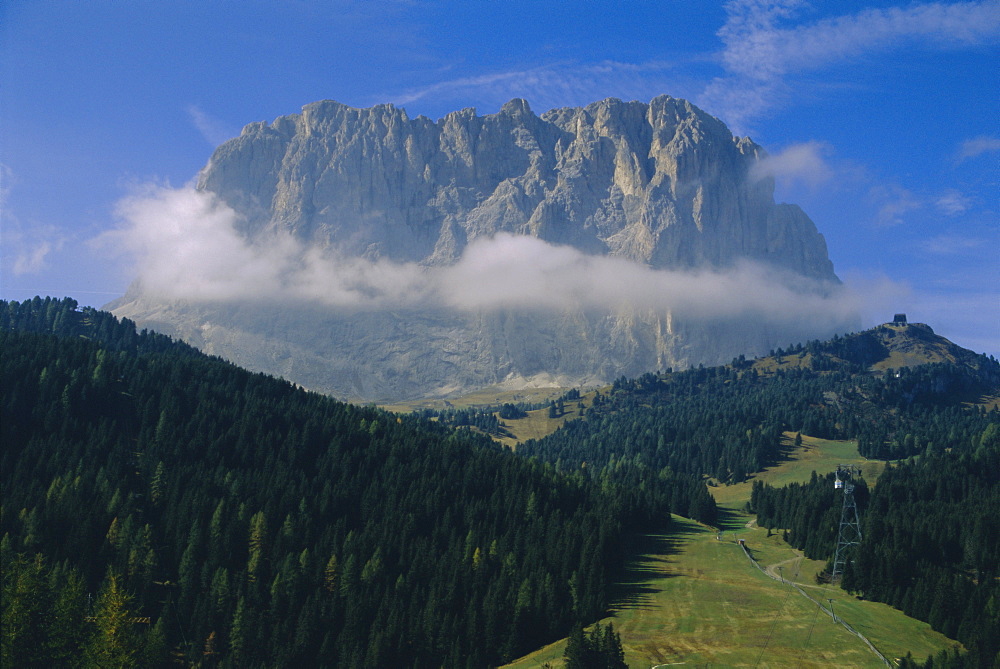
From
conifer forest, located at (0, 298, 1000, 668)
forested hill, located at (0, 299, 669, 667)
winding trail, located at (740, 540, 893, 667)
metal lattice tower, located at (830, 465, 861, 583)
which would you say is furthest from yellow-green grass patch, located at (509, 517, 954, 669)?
forested hill, located at (0, 299, 669, 667)

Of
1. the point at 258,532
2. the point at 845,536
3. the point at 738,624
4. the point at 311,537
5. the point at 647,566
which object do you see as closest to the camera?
the point at 738,624

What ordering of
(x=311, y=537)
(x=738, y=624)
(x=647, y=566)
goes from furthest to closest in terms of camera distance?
(x=647, y=566), (x=311, y=537), (x=738, y=624)

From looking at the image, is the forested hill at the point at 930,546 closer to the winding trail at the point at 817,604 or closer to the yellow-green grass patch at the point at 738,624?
the yellow-green grass patch at the point at 738,624

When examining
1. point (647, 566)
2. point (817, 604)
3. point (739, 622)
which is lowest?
point (739, 622)

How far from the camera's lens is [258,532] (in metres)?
144

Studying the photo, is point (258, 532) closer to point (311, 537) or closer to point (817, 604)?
point (311, 537)

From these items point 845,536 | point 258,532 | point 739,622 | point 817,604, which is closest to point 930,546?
point 845,536

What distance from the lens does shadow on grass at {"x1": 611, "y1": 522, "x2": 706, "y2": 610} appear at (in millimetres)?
135000

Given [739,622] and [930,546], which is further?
[930,546]

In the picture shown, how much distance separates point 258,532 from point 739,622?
7680 cm

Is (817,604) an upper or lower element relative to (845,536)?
lower

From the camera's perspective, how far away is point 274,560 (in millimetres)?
140500

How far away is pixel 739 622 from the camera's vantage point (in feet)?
384

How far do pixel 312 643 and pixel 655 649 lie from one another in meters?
48.1
